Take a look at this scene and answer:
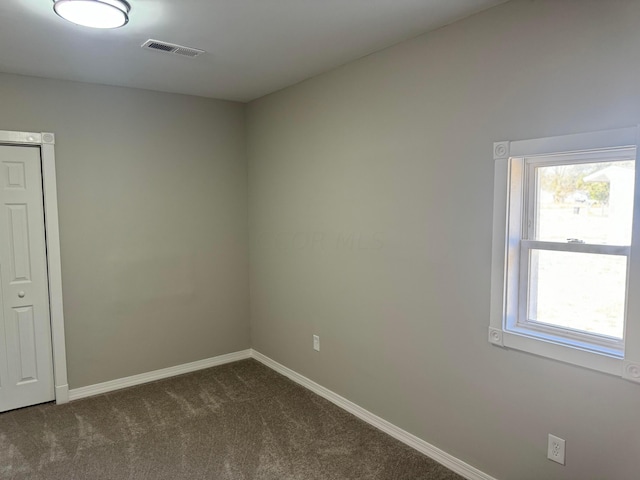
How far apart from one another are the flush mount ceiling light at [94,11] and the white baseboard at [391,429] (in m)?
2.87

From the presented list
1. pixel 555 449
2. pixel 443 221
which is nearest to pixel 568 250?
pixel 443 221

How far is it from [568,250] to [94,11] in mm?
2549

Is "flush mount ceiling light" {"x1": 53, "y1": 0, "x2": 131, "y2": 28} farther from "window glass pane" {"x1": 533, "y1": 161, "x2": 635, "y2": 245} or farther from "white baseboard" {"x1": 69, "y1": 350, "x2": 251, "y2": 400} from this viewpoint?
"white baseboard" {"x1": 69, "y1": 350, "x2": 251, "y2": 400}

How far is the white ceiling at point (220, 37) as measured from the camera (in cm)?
218

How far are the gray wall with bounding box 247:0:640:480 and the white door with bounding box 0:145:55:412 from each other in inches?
75.7

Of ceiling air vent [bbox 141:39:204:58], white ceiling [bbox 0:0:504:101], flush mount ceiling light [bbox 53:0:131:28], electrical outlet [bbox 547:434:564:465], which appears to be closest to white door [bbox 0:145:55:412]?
white ceiling [bbox 0:0:504:101]

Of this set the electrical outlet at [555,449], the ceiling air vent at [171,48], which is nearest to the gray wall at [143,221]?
the ceiling air vent at [171,48]

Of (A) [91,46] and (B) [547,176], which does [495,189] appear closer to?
(B) [547,176]

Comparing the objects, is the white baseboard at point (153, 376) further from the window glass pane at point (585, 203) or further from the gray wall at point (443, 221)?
the window glass pane at point (585, 203)

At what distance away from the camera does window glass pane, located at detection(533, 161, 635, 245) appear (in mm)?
1899

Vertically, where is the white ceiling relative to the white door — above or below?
above

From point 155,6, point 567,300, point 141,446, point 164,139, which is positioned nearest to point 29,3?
point 155,6

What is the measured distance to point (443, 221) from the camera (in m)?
2.53

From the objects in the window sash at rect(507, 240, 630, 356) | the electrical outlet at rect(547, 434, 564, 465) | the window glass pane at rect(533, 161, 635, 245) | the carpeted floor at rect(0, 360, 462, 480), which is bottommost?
the carpeted floor at rect(0, 360, 462, 480)
